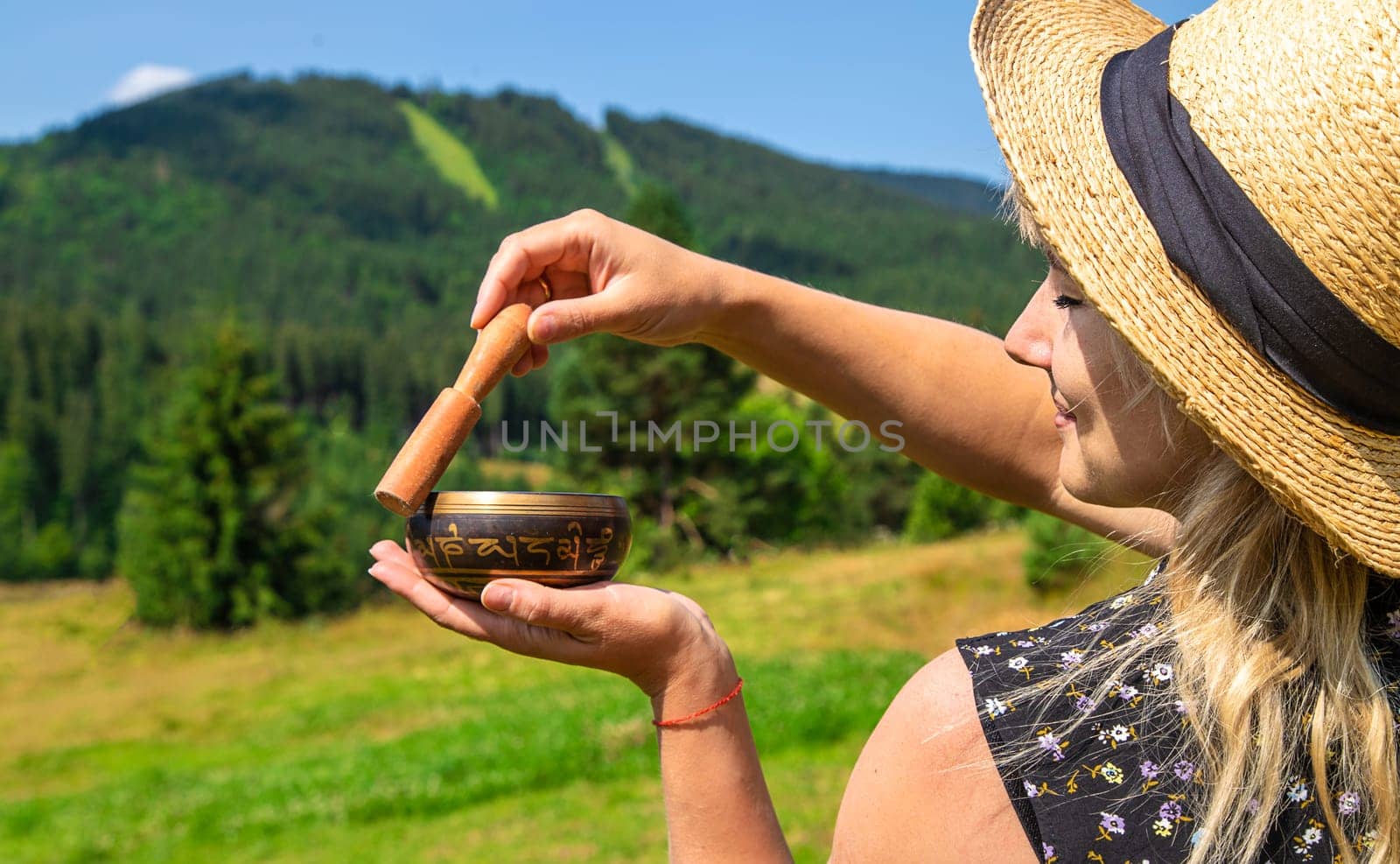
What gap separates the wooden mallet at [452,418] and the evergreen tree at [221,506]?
2953 centimetres

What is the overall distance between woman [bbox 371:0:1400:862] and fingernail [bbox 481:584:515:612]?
0.56 meters

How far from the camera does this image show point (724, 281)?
1799 mm

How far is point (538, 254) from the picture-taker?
1.71m

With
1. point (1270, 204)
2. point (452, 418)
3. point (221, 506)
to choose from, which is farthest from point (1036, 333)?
point (221, 506)

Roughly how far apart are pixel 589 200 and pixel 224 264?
57.1 m

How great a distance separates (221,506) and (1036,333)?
3148 centimetres

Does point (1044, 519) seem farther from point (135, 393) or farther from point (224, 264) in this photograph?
point (224, 264)

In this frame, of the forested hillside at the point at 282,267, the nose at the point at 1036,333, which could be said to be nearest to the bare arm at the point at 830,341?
the nose at the point at 1036,333

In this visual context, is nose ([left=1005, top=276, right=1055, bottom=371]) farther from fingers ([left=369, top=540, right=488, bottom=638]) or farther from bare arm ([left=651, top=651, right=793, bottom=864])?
fingers ([left=369, top=540, right=488, bottom=638])

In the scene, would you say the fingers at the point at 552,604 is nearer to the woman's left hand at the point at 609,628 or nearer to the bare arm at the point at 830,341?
the woman's left hand at the point at 609,628

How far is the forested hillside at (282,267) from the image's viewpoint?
71125mm

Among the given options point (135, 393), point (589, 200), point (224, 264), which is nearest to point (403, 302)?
point (224, 264)

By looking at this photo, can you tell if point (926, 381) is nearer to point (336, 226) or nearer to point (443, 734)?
point (443, 734)

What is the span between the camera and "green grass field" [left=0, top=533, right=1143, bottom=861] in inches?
322
